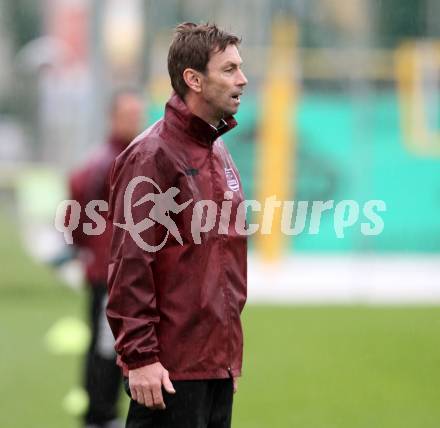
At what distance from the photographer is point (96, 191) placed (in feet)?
23.7

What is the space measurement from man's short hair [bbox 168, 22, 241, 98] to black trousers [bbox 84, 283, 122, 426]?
3.10 metres

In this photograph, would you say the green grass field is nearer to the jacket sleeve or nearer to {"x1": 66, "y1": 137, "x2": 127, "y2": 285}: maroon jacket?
{"x1": 66, "y1": 137, "x2": 127, "y2": 285}: maroon jacket

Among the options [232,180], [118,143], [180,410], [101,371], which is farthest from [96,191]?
[180,410]

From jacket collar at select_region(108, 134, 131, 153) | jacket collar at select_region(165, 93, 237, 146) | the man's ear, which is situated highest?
jacket collar at select_region(108, 134, 131, 153)

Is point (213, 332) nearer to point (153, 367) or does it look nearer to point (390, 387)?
point (153, 367)

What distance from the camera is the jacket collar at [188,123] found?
173 inches

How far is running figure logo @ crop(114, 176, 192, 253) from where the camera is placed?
4238 millimetres

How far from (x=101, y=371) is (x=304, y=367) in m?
3.24

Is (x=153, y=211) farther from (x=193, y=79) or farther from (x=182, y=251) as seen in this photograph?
(x=193, y=79)

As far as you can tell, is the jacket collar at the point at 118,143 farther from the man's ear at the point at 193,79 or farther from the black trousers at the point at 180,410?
the black trousers at the point at 180,410

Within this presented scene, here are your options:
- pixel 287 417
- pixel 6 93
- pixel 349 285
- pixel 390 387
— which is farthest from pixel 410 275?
pixel 6 93

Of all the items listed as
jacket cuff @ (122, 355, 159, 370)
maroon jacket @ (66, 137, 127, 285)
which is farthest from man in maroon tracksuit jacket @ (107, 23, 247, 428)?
maroon jacket @ (66, 137, 127, 285)

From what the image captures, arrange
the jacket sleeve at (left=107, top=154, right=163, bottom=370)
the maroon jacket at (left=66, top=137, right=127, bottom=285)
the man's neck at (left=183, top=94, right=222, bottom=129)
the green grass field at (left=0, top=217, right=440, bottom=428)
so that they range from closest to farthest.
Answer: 1. the jacket sleeve at (left=107, top=154, right=163, bottom=370)
2. the man's neck at (left=183, top=94, right=222, bottom=129)
3. the maroon jacket at (left=66, top=137, right=127, bottom=285)
4. the green grass field at (left=0, top=217, right=440, bottom=428)

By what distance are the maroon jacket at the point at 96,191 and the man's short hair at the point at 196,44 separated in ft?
Result: 9.30
